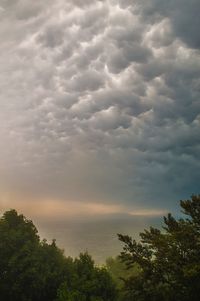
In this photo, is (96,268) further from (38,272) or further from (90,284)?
(38,272)

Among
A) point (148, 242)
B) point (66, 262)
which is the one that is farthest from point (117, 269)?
point (148, 242)

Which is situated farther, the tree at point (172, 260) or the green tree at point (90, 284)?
the green tree at point (90, 284)

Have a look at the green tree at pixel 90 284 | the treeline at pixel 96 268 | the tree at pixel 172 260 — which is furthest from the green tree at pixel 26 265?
the tree at pixel 172 260

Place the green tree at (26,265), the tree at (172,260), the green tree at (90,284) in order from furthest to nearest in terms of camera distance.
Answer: the green tree at (26,265)
the green tree at (90,284)
the tree at (172,260)

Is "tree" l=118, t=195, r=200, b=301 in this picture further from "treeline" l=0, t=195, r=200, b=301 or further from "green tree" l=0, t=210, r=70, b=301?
"green tree" l=0, t=210, r=70, b=301

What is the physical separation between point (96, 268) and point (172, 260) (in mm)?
21324

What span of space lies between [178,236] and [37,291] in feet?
79.1

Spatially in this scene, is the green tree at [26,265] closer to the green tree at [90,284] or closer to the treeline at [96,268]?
the treeline at [96,268]

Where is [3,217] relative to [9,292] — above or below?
above

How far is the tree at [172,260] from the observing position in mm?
24000

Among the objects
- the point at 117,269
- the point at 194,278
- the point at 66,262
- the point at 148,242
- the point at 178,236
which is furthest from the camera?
the point at 117,269

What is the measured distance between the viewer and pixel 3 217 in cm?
4653

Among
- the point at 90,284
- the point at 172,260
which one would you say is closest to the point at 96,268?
the point at 90,284

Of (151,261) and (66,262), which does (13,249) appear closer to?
(66,262)
